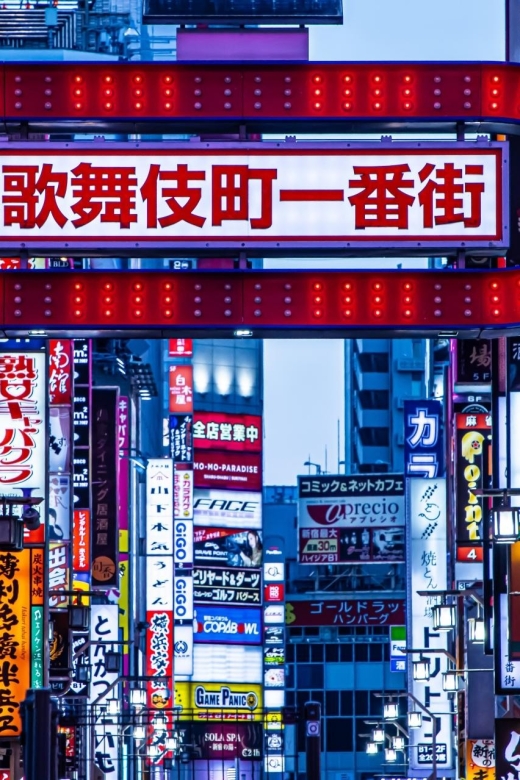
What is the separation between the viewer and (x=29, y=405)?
27609 millimetres

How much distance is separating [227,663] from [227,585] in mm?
3568

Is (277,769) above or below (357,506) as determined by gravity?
below

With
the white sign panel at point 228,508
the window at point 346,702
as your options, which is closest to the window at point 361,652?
the window at point 346,702

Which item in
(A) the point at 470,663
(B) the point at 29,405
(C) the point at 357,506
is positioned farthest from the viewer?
(C) the point at 357,506

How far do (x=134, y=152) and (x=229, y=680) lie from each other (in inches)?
2744

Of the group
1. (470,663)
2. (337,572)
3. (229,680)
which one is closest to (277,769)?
(229,680)

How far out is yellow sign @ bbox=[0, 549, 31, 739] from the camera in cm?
2539

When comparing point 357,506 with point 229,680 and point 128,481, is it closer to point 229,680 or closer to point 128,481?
point 229,680

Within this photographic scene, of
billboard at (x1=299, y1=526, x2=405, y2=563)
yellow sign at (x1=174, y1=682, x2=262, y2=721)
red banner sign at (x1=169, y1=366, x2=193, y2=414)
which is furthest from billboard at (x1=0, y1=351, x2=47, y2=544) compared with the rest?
billboard at (x1=299, y1=526, x2=405, y2=563)

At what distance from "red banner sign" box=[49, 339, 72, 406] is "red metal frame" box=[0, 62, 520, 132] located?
2069cm

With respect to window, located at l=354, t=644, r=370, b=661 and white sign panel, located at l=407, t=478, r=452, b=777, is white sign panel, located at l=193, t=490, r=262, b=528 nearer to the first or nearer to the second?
window, located at l=354, t=644, r=370, b=661

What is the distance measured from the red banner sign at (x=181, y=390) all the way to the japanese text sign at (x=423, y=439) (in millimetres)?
23844

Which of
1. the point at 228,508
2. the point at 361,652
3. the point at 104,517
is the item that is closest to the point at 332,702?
the point at 361,652

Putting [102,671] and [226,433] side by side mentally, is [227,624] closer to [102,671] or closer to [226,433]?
[226,433]
